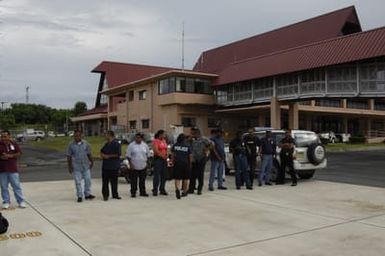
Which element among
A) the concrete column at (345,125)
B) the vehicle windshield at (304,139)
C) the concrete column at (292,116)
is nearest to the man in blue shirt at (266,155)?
the vehicle windshield at (304,139)

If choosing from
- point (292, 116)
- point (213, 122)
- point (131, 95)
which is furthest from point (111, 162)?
point (131, 95)

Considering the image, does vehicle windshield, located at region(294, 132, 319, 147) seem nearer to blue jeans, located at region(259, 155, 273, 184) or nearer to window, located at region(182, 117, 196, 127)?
blue jeans, located at region(259, 155, 273, 184)

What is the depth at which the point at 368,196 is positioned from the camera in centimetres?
1230

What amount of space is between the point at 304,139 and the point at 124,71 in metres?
56.0

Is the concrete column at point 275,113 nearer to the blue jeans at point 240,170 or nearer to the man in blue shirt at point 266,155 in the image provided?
the man in blue shirt at point 266,155

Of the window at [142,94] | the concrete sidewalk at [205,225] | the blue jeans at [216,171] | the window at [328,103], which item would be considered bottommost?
the concrete sidewalk at [205,225]

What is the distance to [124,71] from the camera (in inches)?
2744

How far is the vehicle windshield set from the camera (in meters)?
15.8

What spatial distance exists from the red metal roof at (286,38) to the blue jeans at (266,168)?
37690 millimetres

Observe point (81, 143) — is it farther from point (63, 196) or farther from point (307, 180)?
point (307, 180)

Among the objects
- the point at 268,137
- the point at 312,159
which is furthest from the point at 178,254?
the point at 312,159

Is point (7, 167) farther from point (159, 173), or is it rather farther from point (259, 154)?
point (259, 154)

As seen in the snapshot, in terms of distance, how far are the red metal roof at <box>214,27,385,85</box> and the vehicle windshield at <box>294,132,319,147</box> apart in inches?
782

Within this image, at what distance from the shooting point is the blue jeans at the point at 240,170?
1400 centimetres
